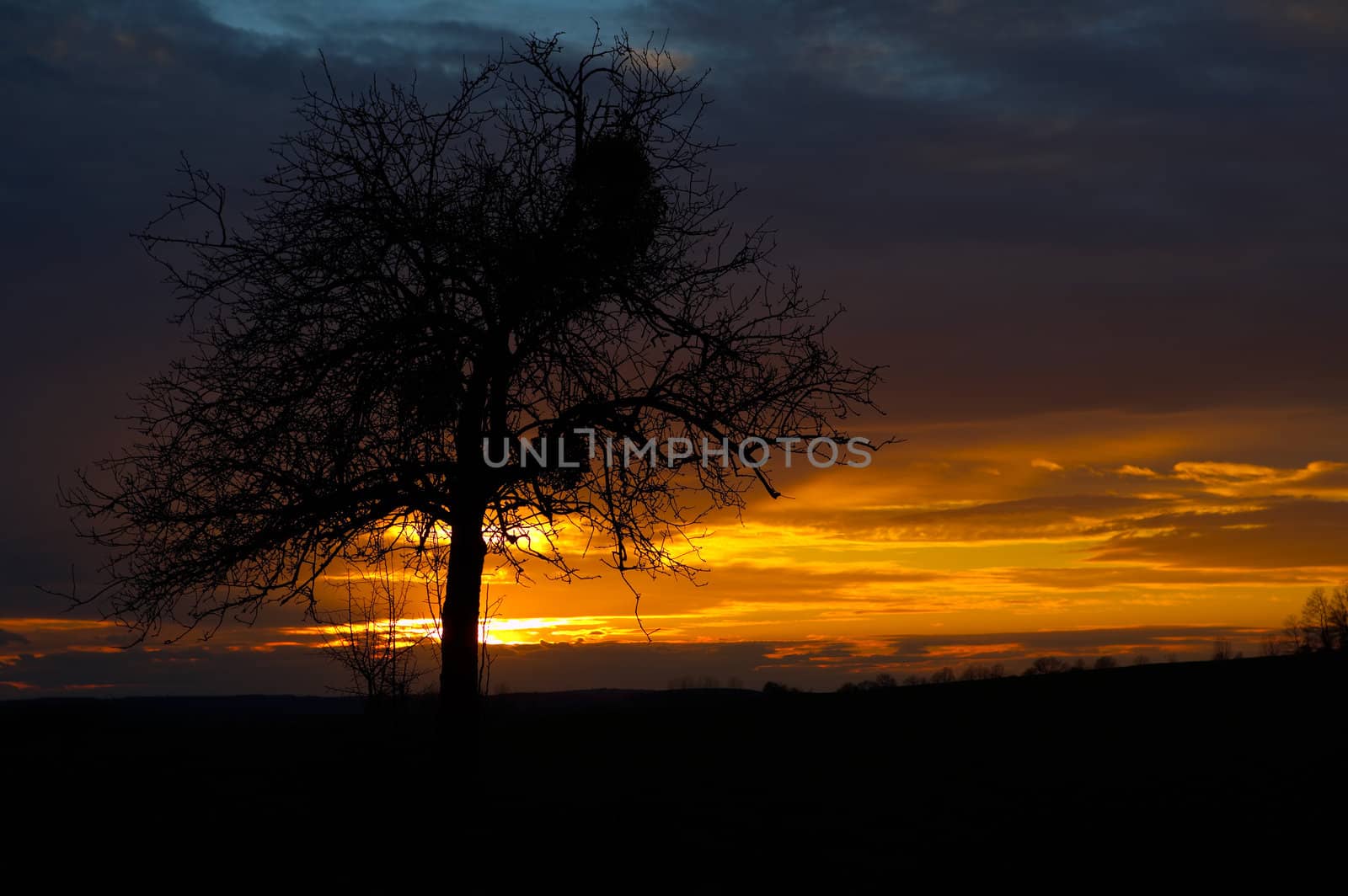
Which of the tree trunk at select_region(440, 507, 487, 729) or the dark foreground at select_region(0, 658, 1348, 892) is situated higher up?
the tree trunk at select_region(440, 507, 487, 729)

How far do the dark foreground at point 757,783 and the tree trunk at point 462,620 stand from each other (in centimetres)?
54

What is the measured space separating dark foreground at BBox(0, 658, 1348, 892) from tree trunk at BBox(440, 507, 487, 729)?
54cm

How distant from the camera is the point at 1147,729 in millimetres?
15047

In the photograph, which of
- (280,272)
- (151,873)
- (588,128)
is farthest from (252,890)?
(588,128)

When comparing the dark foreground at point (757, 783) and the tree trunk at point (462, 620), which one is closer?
the dark foreground at point (757, 783)

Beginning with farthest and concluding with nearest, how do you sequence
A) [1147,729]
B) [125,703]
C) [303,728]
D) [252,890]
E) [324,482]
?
[125,703] → [303,728] → [1147,729] → [324,482] → [252,890]

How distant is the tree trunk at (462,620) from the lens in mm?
12148

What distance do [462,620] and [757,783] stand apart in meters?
3.82

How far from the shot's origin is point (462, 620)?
39.9 ft

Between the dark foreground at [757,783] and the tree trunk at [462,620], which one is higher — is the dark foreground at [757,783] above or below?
below

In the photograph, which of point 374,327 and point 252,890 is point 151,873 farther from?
point 374,327

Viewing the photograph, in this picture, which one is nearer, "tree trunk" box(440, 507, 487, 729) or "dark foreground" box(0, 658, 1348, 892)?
"dark foreground" box(0, 658, 1348, 892)

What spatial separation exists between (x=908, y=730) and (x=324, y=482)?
27.9 feet

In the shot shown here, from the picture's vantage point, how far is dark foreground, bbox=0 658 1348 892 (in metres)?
10.5
